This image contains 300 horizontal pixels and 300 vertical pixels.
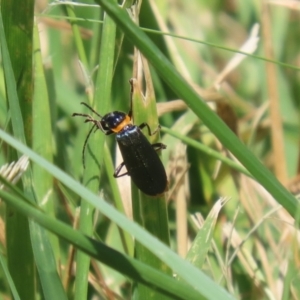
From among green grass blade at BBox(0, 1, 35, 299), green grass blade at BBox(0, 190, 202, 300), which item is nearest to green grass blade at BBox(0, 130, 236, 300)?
green grass blade at BBox(0, 190, 202, 300)

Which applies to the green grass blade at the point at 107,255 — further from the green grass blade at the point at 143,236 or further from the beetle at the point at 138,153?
the beetle at the point at 138,153

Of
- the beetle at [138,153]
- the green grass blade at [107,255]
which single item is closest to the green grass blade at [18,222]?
the beetle at [138,153]

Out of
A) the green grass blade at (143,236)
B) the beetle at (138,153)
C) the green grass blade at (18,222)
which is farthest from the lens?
the beetle at (138,153)

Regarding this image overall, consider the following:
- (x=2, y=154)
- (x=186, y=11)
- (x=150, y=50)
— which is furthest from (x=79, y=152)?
(x=186, y=11)

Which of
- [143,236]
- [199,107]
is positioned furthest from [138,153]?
[143,236]

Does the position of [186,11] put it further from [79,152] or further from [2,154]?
[2,154]

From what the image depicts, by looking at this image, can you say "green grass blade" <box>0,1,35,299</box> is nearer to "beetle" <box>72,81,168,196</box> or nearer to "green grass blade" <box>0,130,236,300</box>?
"beetle" <box>72,81,168,196</box>

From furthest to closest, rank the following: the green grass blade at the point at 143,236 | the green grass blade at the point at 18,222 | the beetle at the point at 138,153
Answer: the beetle at the point at 138,153, the green grass blade at the point at 18,222, the green grass blade at the point at 143,236

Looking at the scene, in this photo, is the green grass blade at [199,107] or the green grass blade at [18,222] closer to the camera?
the green grass blade at [199,107]
